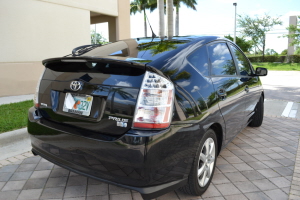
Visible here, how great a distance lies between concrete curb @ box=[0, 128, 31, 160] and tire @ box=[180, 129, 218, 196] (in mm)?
2609

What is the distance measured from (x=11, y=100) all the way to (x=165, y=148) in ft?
23.1

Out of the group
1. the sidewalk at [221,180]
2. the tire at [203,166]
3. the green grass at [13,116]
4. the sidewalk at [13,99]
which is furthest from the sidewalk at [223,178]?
the sidewalk at [13,99]

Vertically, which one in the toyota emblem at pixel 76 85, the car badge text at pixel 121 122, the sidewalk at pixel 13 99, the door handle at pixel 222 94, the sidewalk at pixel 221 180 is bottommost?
the sidewalk at pixel 221 180

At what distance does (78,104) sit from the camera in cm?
235

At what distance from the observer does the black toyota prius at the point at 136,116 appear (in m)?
2.07

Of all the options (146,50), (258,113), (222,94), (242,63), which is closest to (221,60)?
(222,94)

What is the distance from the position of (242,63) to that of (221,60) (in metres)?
0.98

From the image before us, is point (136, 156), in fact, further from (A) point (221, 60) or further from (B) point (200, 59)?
(A) point (221, 60)

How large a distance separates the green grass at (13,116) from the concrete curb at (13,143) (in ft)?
0.84

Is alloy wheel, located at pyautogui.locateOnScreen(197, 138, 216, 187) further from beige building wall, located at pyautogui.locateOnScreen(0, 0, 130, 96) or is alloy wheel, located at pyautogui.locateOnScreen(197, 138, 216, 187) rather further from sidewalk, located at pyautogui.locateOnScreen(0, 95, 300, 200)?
beige building wall, located at pyautogui.locateOnScreen(0, 0, 130, 96)

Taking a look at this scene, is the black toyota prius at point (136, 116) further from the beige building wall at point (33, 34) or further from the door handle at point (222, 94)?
the beige building wall at point (33, 34)

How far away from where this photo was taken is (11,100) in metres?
7.75

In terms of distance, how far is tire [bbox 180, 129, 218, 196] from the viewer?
2502mm

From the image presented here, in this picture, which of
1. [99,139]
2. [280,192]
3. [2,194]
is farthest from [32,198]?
[280,192]
